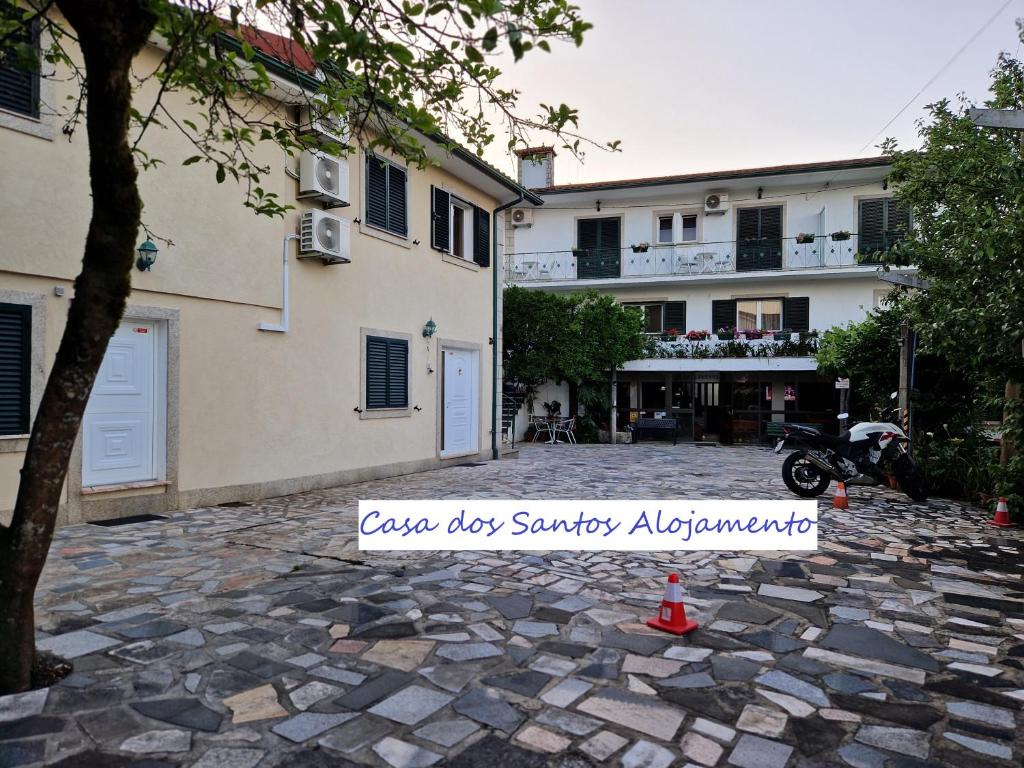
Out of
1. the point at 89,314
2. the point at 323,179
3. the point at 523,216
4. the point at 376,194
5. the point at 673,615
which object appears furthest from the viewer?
the point at 523,216

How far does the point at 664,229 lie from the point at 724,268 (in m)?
2.53

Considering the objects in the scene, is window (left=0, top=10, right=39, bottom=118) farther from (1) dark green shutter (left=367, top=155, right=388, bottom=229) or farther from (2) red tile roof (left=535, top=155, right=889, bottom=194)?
(2) red tile roof (left=535, top=155, right=889, bottom=194)

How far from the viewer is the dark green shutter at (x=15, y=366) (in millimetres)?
6496

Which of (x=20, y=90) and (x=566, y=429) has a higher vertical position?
(x=20, y=90)

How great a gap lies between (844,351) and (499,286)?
708 centimetres

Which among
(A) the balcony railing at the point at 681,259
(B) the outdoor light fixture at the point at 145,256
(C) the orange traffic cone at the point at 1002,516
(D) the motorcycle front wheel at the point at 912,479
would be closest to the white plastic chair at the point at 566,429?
(A) the balcony railing at the point at 681,259

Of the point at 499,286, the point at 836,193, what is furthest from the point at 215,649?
the point at 836,193

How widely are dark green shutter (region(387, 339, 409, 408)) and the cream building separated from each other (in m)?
0.03

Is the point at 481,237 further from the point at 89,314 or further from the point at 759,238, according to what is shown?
the point at 89,314

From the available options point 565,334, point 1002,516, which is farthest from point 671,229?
point 1002,516

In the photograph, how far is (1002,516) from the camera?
7.60 metres

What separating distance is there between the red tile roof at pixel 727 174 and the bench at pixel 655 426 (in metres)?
7.63

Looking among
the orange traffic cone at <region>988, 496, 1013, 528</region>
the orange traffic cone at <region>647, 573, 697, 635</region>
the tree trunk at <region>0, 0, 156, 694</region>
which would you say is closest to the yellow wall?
the tree trunk at <region>0, 0, 156, 694</region>

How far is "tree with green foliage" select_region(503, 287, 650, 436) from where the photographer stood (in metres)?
20.1
